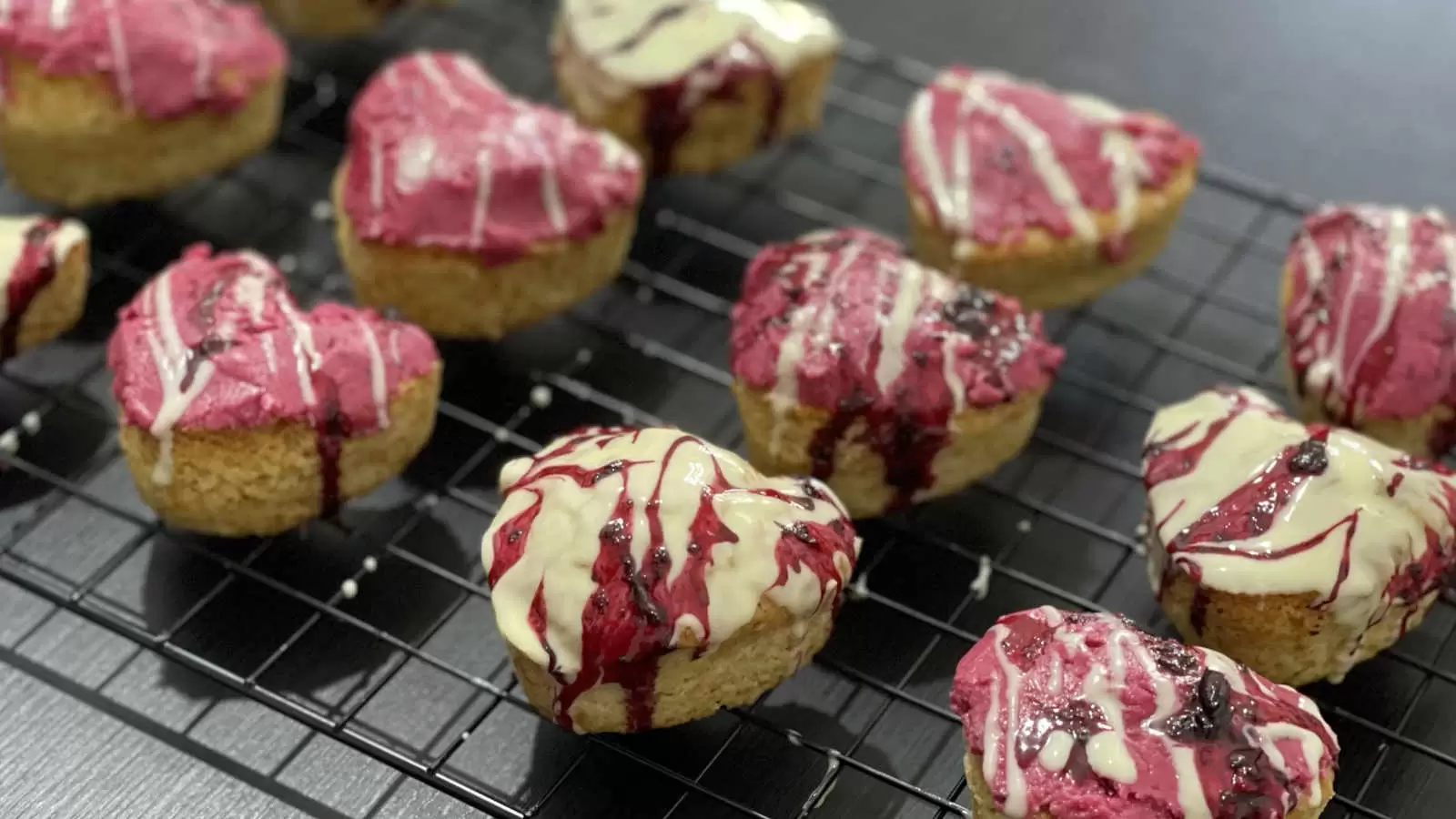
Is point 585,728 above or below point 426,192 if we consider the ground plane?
below

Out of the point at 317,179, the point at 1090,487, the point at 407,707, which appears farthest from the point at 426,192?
the point at 1090,487

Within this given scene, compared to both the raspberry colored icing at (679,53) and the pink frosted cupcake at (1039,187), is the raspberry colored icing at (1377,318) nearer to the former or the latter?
the pink frosted cupcake at (1039,187)

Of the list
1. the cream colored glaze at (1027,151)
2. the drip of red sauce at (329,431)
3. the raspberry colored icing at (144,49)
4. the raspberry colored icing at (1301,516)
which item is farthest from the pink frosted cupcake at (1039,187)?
the raspberry colored icing at (144,49)

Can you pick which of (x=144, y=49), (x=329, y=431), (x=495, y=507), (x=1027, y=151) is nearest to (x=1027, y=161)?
(x=1027, y=151)

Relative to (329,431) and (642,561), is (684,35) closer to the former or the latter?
(329,431)

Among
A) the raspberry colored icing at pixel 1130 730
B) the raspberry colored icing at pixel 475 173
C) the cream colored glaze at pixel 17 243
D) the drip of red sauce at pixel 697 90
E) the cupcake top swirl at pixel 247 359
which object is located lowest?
the cream colored glaze at pixel 17 243

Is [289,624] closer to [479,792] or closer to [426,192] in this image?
[479,792]

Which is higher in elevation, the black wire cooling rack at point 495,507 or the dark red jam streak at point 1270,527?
the dark red jam streak at point 1270,527
